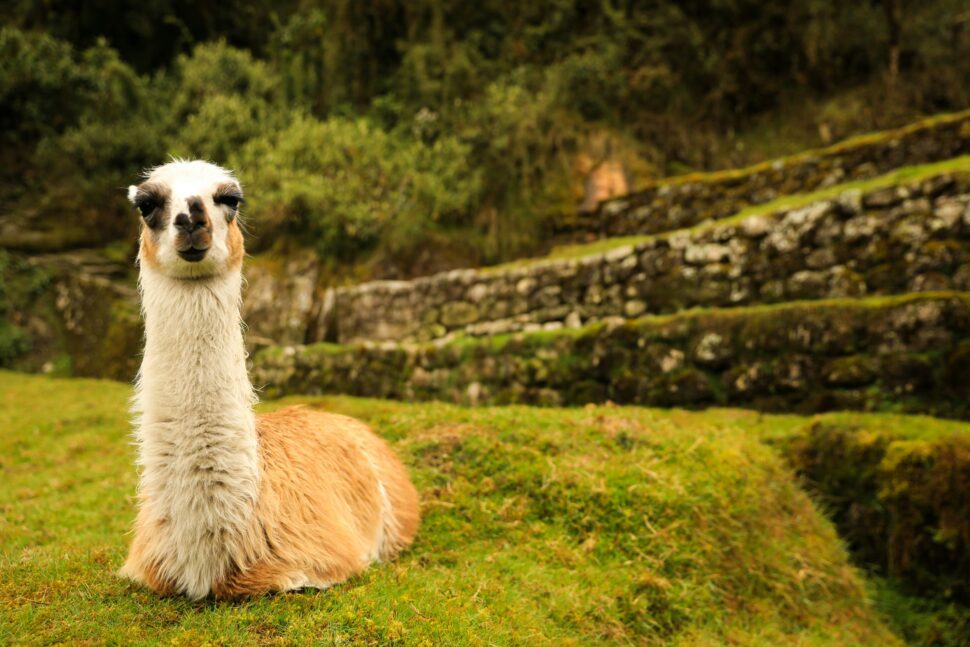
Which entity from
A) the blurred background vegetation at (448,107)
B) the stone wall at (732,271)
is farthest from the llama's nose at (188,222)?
the blurred background vegetation at (448,107)

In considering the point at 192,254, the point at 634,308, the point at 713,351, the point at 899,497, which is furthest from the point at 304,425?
the point at 634,308

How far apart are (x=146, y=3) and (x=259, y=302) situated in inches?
473

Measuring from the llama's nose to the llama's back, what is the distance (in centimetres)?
101

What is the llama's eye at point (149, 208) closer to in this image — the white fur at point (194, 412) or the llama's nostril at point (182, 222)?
the white fur at point (194, 412)

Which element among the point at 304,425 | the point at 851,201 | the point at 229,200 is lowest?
the point at 304,425

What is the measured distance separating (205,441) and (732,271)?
5.99 metres

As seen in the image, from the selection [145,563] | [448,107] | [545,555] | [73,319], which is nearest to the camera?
[145,563]

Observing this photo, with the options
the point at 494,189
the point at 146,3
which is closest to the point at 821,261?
the point at 494,189

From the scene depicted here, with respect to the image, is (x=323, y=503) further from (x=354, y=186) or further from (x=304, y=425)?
(x=354, y=186)

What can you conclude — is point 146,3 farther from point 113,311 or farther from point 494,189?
point 494,189

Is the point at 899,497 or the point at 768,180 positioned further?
the point at 768,180

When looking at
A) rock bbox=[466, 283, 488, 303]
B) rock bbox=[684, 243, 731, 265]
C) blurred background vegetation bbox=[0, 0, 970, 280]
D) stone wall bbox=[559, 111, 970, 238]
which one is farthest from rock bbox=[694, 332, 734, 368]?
blurred background vegetation bbox=[0, 0, 970, 280]

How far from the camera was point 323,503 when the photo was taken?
2.98 m

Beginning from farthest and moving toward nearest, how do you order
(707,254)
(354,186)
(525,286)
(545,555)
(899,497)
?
(354,186)
(525,286)
(707,254)
(899,497)
(545,555)
